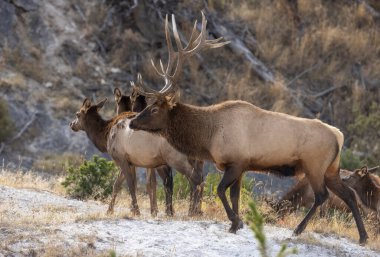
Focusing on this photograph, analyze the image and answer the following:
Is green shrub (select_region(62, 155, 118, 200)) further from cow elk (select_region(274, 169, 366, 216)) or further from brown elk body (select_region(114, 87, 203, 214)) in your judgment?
cow elk (select_region(274, 169, 366, 216))

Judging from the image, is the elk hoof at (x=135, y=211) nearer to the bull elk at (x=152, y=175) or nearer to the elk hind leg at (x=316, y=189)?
the bull elk at (x=152, y=175)

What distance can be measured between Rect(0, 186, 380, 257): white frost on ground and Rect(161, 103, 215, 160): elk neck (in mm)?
959

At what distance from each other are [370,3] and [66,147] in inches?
519

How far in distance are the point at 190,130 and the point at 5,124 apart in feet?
40.0

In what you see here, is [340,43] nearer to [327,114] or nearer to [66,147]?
[327,114]

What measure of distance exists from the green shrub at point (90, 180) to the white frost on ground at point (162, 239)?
152 inches

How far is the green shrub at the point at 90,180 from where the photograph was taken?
619 inches

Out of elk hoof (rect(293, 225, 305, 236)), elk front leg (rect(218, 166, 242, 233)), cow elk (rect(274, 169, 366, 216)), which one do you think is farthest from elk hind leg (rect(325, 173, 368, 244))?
cow elk (rect(274, 169, 366, 216))

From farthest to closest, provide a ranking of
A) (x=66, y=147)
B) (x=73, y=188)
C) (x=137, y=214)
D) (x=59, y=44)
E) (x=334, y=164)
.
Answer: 1. (x=59, y=44)
2. (x=66, y=147)
3. (x=73, y=188)
4. (x=137, y=214)
5. (x=334, y=164)

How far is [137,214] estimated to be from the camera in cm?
1227

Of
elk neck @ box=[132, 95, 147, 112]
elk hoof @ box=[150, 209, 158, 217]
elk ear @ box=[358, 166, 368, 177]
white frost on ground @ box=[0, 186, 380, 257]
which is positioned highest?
elk neck @ box=[132, 95, 147, 112]

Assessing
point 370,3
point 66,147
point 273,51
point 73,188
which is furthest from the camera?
point 370,3

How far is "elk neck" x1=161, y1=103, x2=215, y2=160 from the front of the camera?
11430 mm

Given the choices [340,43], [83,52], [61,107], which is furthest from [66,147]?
[340,43]
